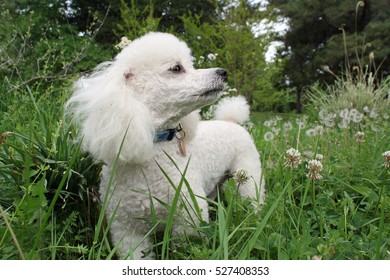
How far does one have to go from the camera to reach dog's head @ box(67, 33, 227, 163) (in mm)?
1521

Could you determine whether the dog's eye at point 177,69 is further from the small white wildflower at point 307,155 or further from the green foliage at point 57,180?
the small white wildflower at point 307,155

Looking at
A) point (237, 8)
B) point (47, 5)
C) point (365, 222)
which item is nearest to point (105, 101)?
point (365, 222)

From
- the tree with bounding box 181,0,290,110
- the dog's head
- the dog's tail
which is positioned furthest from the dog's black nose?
the tree with bounding box 181,0,290,110

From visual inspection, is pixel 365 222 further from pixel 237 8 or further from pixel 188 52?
pixel 237 8

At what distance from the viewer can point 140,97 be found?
165 centimetres

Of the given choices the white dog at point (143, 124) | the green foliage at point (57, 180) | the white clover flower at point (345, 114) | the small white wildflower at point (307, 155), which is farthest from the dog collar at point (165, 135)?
the white clover flower at point (345, 114)

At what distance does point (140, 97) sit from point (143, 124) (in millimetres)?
169

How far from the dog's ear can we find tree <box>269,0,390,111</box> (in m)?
12.5

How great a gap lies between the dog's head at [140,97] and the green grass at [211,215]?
152mm

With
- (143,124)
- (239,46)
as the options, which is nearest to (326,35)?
(239,46)

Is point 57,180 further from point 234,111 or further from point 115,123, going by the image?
point 234,111

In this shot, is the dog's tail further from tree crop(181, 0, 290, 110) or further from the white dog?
tree crop(181, 0, 290, 110)

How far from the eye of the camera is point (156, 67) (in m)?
1.66
